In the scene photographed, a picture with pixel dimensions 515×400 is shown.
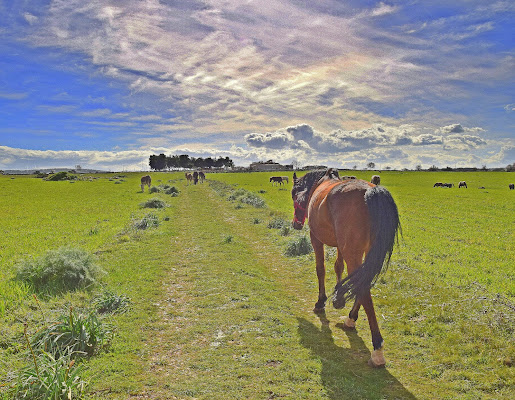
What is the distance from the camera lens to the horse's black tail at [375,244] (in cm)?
525

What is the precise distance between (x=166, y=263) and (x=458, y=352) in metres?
9.28

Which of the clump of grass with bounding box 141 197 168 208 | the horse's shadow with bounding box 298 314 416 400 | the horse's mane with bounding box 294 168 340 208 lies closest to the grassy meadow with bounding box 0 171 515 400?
the horse's shadow with bounding box 298 314 416 400

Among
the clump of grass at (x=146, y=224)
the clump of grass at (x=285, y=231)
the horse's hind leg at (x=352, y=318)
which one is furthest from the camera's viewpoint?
the clump of grass at (x=146, y=224)

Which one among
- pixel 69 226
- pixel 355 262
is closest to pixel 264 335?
pixel 355 262

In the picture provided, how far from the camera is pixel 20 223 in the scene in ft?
68.8

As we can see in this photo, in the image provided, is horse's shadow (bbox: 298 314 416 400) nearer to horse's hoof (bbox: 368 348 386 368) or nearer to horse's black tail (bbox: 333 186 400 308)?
horse's hoof (bbox: 368 348 386 368)

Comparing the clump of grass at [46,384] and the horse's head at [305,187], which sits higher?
the horse's head at [305,187]

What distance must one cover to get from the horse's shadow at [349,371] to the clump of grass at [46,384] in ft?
12.1

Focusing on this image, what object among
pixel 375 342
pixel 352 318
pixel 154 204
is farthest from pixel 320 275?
pixel 154 204

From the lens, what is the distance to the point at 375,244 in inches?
207

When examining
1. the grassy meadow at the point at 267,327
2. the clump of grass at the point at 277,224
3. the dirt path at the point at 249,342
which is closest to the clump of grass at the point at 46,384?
the grassy meadow at the point at 267,327

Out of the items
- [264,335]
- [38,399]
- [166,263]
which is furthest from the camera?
[166,263]

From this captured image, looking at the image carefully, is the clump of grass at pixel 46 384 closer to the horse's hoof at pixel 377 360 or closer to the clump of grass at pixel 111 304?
the clump of grass at pixel 111 304

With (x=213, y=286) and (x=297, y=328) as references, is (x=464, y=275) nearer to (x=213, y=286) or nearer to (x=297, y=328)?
(x=297, y=328)
